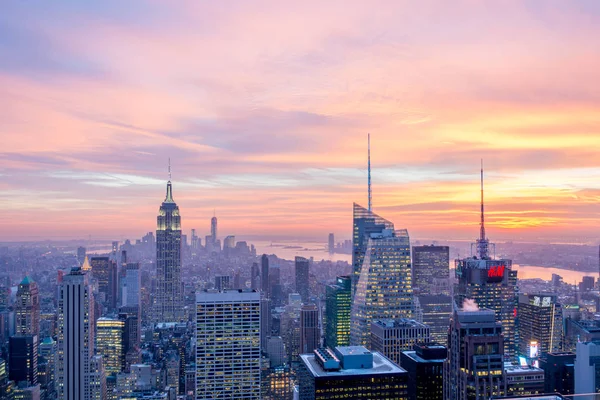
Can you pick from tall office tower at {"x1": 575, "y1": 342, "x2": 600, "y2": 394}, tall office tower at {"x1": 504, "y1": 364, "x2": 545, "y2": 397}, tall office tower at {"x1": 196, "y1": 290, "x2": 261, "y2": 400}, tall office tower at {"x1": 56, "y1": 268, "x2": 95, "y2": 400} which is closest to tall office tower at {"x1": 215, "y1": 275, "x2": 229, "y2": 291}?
tall office tower at {"x1": 56, "y1": 268, "x2": 95, "y2": 400}

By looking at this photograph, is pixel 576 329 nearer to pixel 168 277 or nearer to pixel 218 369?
pixel 218 369

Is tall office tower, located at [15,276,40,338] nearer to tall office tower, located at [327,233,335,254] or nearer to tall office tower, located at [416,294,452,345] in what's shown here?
tall office tower, located at [327,233,335,254]

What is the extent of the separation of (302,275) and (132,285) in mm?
25453

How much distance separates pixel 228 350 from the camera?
4456 cm

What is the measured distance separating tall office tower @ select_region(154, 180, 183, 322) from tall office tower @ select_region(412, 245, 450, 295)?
37.9 m

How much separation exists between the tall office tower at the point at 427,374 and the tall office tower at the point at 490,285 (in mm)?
23707

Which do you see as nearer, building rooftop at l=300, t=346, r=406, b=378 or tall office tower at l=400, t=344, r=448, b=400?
building rooftop at l=300, t=346, r=406, b=378

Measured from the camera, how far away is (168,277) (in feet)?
325

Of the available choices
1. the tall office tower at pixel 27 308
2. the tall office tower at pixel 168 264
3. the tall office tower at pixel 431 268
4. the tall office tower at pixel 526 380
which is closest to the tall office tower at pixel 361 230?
the tall office tower at pixel 431 268

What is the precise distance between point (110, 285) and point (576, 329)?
202 feet

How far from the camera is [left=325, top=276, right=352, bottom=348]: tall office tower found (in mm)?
60156

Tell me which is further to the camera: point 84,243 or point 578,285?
point 84,243

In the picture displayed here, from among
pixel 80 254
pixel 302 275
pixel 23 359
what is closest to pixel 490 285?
pixel 302 275

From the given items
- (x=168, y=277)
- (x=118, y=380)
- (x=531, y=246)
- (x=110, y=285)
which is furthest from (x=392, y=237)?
(x=168, y=277)
